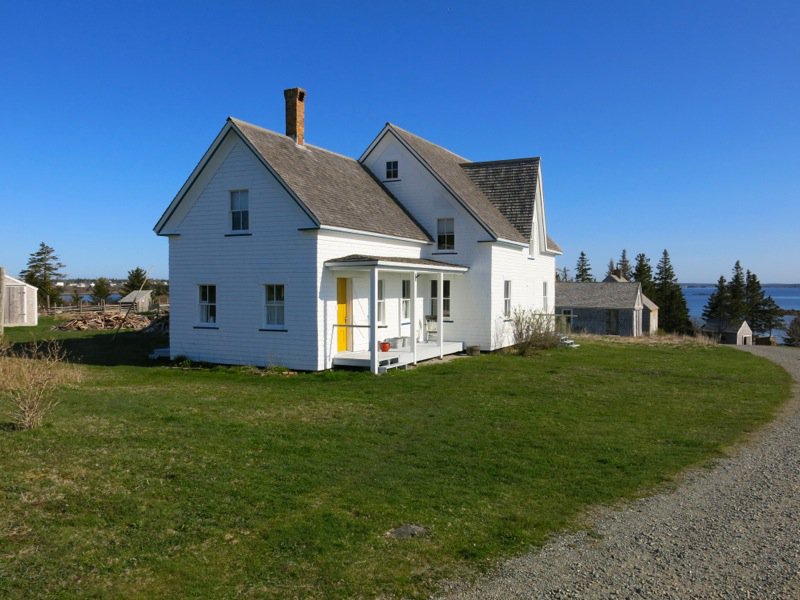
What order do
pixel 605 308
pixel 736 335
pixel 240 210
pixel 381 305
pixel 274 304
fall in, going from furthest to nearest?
pixel 736 335
pixel 605 308
pixel 381 305
pixel 240 210
pixel 274 304

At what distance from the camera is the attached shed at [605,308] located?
169ft

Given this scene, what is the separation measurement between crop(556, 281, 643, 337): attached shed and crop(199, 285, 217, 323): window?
35.7 m

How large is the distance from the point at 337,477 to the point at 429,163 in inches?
710

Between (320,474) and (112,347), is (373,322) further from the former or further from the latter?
(112,347)

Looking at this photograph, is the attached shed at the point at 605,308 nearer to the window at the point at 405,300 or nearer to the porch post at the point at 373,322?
the window at the point at 405,300

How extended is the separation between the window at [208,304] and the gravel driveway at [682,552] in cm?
1566

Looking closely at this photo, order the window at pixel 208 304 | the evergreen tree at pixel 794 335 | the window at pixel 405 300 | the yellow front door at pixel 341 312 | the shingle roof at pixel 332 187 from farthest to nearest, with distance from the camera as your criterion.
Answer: the evergreen tree at pixel 794 335
the window at pixel 405 300
the window at pixel 208 304
the yellow front door at pixel 341 312
the shingle roof at pixel 332 187

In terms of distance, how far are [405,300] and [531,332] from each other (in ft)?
17.6

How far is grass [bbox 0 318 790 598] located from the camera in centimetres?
571

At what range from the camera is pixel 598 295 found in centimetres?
5412

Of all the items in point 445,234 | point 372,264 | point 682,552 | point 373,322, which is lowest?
point 682,552

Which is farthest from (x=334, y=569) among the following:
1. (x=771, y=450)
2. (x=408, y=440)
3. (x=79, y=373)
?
(x=79, y=373)

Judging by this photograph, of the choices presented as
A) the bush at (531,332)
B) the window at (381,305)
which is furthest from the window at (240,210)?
the bush at (531,332)

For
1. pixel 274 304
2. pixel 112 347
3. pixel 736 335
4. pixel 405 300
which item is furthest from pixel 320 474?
pixel 736 335
